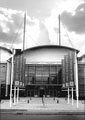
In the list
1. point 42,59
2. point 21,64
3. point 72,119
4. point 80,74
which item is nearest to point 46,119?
point 72,119

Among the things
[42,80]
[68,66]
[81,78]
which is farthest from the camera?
[42,80]

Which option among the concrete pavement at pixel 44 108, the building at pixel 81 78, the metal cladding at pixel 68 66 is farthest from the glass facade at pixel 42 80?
the concrete pavement at pixel 44 108

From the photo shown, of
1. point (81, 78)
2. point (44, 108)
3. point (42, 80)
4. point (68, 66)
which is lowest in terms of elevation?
point (44, 108)

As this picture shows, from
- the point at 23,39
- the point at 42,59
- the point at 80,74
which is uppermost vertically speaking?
the point at 23,39

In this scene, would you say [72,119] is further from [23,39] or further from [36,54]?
[23,39]

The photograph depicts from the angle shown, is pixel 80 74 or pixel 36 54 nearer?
pixel 80 74

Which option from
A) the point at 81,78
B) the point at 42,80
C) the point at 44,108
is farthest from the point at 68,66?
the point at 44,108

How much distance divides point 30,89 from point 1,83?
829 centimetres

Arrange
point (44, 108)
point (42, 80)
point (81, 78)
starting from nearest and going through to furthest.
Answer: point (44, 108) < point (81, 78) < point (42, 80)

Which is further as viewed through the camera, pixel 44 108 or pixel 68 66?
pixel 68 66

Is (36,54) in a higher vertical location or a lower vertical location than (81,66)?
higher

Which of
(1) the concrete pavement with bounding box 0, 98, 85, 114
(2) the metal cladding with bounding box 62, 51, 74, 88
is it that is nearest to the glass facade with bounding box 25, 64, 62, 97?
(2) the metal cladding with bounding box 62, 51, 74, 88

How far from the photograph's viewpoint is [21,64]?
3675 cm

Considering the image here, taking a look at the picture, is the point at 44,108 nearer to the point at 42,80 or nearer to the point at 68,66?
the point at 68,66
